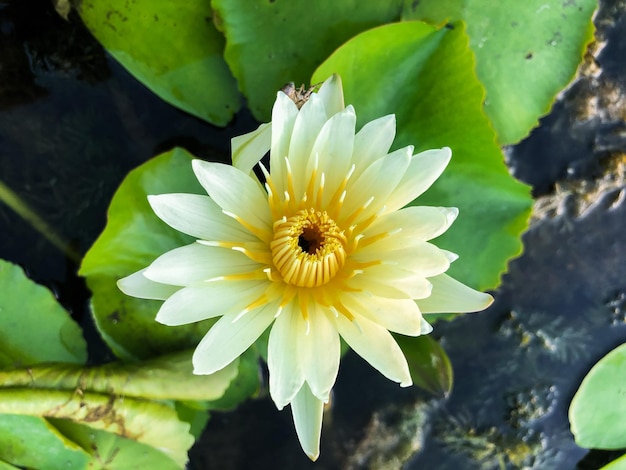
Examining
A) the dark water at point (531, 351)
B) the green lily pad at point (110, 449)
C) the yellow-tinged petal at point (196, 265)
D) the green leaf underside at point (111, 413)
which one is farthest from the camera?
the dark water at point (531, 351)

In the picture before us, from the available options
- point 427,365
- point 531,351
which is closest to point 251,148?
point 427,365

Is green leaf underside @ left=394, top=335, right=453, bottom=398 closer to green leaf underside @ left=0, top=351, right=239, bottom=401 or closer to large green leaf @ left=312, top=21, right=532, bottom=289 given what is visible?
large green leaf @ left=312, top=21, right=532, bottom=289

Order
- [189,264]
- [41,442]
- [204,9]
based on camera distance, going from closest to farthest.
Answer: [189,264] → [41,442] → [204,9]

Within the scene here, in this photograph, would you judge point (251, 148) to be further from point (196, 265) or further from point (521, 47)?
point (521, 47)

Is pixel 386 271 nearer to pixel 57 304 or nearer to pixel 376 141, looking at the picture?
pixel 376 141

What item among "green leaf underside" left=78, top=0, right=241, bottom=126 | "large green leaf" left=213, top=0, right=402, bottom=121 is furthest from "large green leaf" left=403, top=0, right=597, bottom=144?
"green leaf underside" left=78, top=0, right=241, bottom=126

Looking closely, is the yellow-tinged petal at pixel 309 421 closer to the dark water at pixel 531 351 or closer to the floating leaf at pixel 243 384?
the floating leaf at pixel 243 384

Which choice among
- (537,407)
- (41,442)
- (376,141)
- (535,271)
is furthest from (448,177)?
(41,442)

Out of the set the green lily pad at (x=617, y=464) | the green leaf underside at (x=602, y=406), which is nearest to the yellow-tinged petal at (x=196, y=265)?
the green leaf underside at (x=602, y=406)
